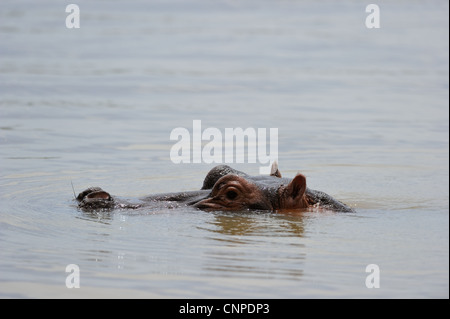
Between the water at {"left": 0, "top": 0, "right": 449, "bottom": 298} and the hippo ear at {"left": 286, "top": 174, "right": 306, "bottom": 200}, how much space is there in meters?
0.24

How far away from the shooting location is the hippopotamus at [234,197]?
9703 millimetres

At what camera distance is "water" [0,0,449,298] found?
809cm

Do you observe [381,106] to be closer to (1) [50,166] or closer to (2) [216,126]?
(2) [216,126]

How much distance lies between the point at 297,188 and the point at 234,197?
24.8 inches

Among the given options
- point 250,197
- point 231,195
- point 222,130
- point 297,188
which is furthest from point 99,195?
point 222,130

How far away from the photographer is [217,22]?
30.6 meters

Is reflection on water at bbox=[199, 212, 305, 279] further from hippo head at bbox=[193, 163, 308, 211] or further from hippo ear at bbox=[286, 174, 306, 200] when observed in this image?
hippo ear at bbox=[286, 174, 306, 200]

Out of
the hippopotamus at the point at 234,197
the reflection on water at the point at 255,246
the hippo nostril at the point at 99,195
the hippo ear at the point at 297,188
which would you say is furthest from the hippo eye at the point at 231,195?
the hippo nostril at the point at 99,195

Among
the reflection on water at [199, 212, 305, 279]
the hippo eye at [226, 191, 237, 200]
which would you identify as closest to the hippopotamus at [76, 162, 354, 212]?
the hippo eye at [226, 191, 237, 200]

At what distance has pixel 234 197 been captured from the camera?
9789 millimetres

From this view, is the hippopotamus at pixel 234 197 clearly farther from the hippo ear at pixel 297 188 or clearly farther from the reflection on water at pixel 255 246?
the reflection on water at pixel 255 246

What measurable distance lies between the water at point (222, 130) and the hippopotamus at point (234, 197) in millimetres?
122

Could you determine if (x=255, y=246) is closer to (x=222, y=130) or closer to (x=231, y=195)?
(x=231, y=195)
